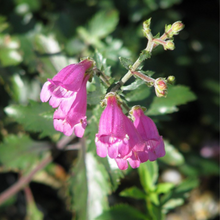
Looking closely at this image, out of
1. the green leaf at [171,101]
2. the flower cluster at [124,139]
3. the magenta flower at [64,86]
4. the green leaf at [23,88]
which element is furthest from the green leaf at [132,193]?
the green leaf at [23,88]

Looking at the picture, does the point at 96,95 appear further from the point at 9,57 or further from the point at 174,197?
the point at 9,57

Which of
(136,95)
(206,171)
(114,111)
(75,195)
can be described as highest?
(114,111)

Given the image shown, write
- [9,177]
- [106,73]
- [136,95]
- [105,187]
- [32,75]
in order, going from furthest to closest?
[9,177], [32,75], [105,187], [136,95], [106,73]

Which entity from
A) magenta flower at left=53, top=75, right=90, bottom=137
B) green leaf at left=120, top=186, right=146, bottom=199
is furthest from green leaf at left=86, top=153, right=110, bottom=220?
magenta flower at left=53, top=75, right=90, bottom=137

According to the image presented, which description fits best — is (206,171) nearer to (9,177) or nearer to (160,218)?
(160,218)

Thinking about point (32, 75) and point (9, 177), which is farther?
point (9, 177)

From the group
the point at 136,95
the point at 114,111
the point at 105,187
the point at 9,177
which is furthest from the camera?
the point at 9,177

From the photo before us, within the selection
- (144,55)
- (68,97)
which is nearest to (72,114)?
(68,97)

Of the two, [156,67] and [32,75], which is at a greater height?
[32,75]

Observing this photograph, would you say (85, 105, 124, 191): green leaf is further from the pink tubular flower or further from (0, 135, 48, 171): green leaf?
(0, 135, 48, 171): green leaf

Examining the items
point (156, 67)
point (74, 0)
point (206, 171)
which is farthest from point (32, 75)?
point (206, 171)
